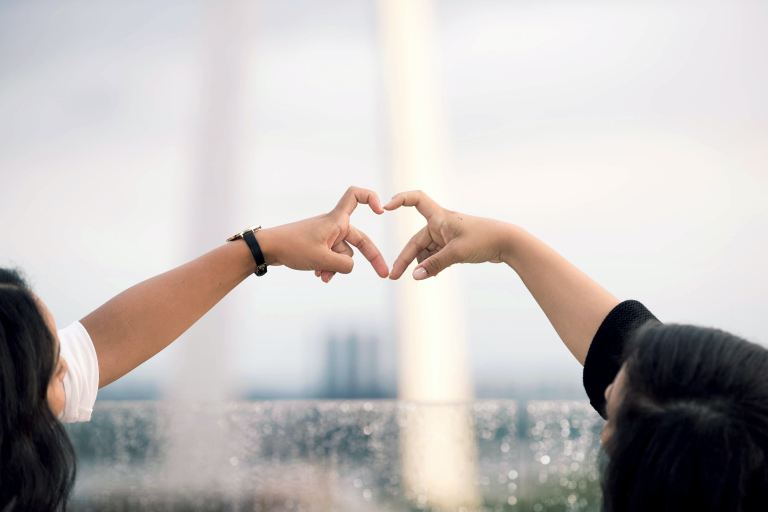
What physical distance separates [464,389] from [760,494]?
5.75 m

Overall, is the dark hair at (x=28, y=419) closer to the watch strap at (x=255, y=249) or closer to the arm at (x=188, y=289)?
the arm at (x=188, y=289)

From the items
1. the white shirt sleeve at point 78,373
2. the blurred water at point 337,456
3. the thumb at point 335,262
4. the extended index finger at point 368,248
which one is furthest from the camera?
the blurred water at point 337,456

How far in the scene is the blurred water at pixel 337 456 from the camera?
4172 mm

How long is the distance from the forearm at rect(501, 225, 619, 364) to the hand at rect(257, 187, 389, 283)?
0.80 ft

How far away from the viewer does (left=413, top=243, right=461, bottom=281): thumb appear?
45.6 inches

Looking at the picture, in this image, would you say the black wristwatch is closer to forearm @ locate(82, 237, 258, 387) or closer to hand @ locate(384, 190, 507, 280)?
forearm @ locate(82, 237, 258, 387)

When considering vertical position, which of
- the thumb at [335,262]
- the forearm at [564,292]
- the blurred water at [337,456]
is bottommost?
the blurred water at [337,456]

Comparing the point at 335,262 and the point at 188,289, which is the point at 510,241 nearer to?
the point at 335,262

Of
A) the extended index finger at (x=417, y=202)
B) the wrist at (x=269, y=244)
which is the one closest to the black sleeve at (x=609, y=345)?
the extended index finger at (x=417, y=202)

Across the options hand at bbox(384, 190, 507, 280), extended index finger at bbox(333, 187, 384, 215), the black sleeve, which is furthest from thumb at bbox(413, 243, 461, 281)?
the black sleeve

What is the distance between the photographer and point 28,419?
83 centimetres

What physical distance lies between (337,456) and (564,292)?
3.35 metres

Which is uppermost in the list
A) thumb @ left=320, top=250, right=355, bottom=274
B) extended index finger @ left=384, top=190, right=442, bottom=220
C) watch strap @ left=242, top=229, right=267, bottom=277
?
extended index finger @ left=384, top=190, right=442, bottom=220

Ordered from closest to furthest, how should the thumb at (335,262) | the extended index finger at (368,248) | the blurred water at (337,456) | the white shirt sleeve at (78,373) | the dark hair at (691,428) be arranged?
the dark hair at (691,428), the white shirt sleeve at (78,373), the thumb at (335,262), the extended index finger at (368,248), the blurred water at (337,456)
